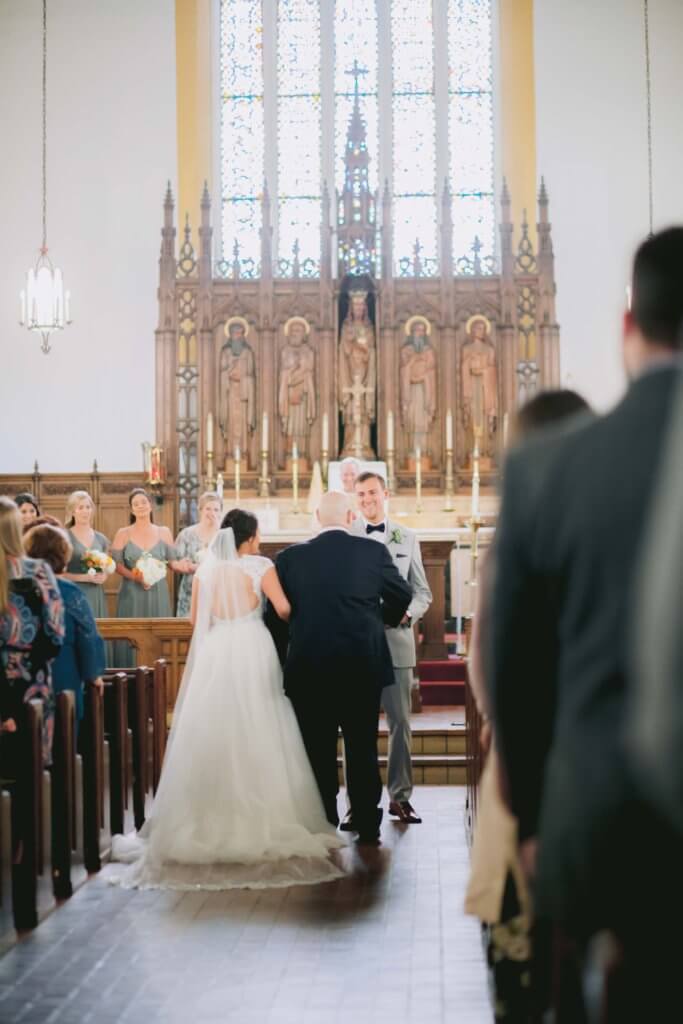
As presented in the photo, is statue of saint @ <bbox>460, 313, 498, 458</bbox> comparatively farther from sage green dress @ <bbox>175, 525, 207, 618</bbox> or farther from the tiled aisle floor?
the tiled aisle floor

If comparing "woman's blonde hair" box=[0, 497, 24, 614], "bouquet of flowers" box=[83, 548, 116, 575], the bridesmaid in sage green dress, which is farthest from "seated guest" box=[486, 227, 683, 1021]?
the bridesmaid in sage green dress

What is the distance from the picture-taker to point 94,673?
5777 millimetres

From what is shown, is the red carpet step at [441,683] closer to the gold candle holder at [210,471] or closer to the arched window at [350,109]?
the gold candle holder at [210,471]

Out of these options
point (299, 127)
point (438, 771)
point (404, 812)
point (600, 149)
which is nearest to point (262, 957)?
point (404, 812)

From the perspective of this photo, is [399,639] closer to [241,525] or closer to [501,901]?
[241,525]

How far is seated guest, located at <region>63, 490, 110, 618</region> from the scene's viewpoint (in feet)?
27.8

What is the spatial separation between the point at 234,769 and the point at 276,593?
0.80 meters

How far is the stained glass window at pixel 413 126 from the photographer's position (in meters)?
15.4

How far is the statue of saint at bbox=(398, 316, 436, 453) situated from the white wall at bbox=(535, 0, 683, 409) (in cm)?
201

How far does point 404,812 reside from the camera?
665 centimetres

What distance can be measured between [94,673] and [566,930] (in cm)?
439

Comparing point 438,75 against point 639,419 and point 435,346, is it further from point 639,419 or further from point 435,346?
point 639,419

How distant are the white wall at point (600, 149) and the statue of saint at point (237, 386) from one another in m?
3.53

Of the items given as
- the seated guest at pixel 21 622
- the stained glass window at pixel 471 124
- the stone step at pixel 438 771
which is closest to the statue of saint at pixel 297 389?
the stained glass window at pixel 471 124
